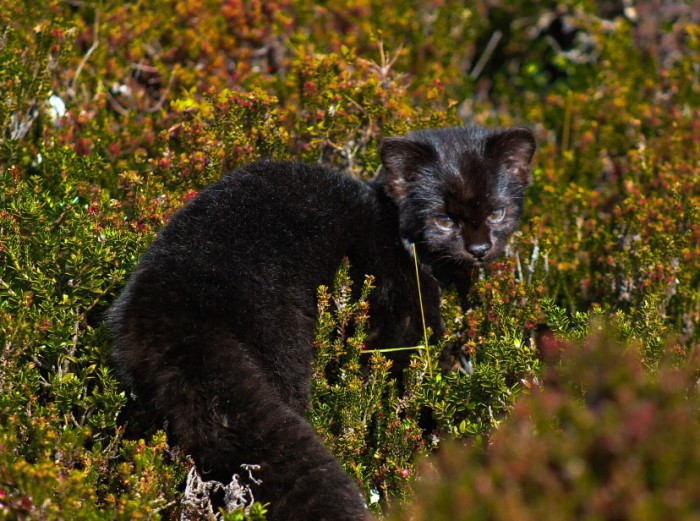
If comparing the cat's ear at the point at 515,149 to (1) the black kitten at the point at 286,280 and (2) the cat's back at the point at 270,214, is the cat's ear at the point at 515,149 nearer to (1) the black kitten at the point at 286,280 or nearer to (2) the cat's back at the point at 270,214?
(1) the black kitten at the point at 286,280

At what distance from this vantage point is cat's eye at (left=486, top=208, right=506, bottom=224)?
4.43 m

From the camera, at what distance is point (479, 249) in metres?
4.29

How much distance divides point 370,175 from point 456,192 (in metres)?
1.16

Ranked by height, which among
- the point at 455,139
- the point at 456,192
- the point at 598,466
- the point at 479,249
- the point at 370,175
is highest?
the point at 598,466

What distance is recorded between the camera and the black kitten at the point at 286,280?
2959 mm

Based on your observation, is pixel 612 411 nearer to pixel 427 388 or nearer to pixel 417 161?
pixel 427 388

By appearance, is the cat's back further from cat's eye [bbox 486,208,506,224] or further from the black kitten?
cat's eye [bbox 486,208,506,224]

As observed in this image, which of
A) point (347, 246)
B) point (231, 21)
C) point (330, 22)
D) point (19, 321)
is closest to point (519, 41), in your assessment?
point (330, 22)

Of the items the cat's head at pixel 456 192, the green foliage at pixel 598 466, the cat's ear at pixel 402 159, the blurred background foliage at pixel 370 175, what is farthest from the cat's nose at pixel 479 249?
the green foliage at pixel 598 466

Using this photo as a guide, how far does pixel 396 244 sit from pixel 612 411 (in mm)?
2689

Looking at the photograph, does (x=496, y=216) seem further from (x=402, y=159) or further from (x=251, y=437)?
(x=251, y=437)

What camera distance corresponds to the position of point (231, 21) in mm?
6871

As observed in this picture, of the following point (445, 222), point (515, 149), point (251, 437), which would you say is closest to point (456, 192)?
point (445, 222)

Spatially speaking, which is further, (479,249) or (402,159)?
(402,159)
